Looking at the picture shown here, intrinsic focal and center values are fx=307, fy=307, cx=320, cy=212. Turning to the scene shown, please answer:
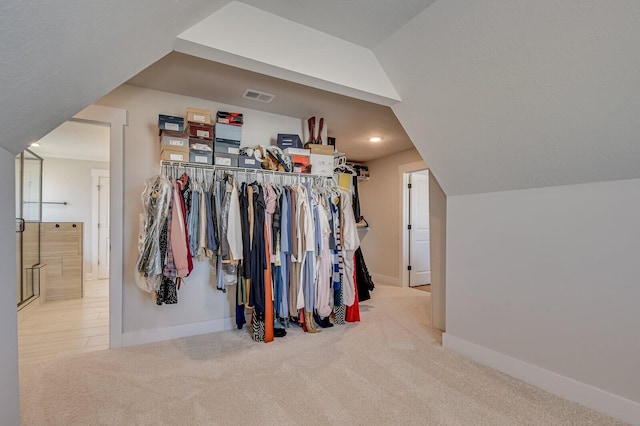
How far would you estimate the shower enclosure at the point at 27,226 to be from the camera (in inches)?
142

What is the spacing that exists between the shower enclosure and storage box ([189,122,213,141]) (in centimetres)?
259

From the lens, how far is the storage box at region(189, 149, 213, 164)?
2713 mm

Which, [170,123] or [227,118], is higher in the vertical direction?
[227,118]

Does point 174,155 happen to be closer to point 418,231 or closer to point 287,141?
point 287,141

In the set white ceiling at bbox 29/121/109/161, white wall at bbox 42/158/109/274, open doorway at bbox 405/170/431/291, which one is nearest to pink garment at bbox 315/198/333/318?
open doorway at bbox 405/170/431/291

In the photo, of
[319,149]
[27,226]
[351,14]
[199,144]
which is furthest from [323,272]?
[27,226]

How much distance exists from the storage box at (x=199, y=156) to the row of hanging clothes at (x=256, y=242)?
179mm

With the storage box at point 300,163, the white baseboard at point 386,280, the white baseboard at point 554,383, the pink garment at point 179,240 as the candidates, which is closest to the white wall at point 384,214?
the white baseboard at point 386,280

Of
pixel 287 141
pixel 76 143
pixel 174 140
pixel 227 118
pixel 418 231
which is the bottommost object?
pixel 418 231

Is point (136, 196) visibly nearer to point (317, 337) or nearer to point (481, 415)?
point (317, 337)

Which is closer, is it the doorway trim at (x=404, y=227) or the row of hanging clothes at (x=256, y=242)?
the row of hanging clothes at (x=256, y=242)

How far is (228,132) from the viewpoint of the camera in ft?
9.46

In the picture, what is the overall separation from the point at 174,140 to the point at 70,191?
4447 mm

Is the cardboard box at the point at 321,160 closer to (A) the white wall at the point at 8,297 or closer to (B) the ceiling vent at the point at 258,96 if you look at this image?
(B) the ceiling vent at the point at 258,96
